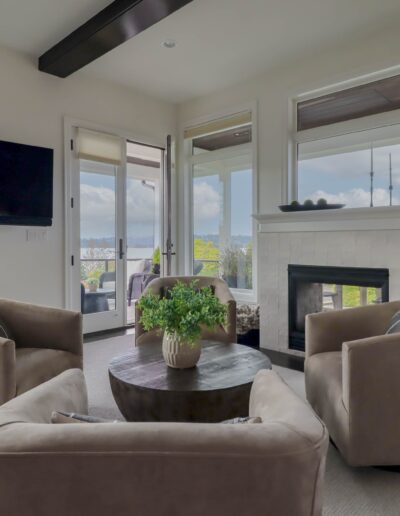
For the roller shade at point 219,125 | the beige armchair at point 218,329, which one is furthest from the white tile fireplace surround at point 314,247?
the roller shade at point 219,125

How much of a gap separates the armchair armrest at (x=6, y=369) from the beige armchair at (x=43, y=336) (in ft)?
0.84

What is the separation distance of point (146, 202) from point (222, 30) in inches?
106

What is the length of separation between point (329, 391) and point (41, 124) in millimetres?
3861

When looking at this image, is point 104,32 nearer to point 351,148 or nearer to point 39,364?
point 351,148

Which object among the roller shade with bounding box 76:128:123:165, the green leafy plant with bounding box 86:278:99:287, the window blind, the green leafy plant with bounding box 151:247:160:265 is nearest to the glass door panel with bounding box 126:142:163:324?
the green leafy plant with bounding box 151:247:160:265

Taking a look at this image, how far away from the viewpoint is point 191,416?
177cm

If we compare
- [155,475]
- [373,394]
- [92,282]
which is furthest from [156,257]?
[155,475]

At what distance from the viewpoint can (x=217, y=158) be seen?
5250 millimetres

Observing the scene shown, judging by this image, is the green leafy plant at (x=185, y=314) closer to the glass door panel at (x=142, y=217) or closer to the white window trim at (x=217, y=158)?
the white window trim at (x=217, y=158)

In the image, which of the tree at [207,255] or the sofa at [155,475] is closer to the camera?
the sofa at [155,475]

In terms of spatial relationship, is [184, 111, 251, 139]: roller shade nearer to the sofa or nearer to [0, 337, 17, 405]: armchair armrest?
[0, 337, 17, 405]: armchair armrest

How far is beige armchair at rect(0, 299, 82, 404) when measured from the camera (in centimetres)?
230

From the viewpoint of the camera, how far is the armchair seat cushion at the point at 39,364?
214 centimetres

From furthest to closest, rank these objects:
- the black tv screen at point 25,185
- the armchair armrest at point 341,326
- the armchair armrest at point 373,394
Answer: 1. the black tv screen at point 25,185
2. the armchair armrest at point 341,326
3. the armchair armrest at point 373,394
